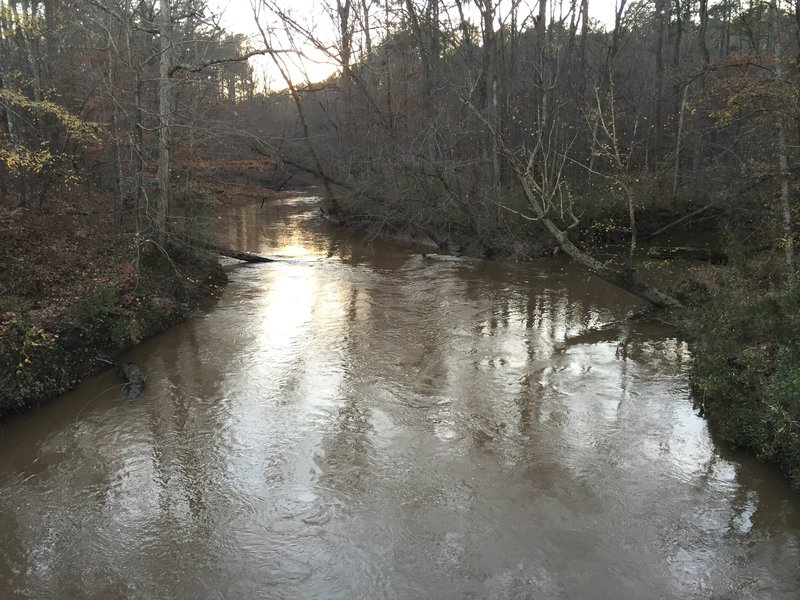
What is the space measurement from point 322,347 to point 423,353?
212 cm

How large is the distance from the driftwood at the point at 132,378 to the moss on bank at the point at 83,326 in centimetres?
58

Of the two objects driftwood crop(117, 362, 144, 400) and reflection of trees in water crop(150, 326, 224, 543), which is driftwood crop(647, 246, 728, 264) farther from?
driftwood crop(117, 362, 144, 400)

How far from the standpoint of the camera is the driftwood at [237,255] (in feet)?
61.2

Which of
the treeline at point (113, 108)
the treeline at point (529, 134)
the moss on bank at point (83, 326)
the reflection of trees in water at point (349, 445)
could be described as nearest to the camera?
the reflection of trees in water at point (349, 445)

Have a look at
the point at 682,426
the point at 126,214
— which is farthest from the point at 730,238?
the point at 126,214

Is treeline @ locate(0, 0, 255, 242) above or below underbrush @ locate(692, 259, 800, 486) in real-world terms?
above

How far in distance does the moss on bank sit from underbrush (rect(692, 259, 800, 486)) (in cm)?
1034

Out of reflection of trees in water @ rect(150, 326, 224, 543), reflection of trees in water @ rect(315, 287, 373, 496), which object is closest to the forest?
reflection of trees in water @ rect(150, 326, 224, 543)

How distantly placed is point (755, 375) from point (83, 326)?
10.9 m

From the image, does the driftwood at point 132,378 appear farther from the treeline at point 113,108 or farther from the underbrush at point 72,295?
the treeline at point 113,108

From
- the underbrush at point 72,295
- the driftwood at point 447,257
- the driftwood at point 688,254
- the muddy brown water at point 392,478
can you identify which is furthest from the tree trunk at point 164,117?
the driftwood at point 688,254

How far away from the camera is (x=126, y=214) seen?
53.9 ft

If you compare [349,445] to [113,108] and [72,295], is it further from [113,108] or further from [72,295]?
[113,108]

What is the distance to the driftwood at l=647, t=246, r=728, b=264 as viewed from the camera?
18.3 metres
